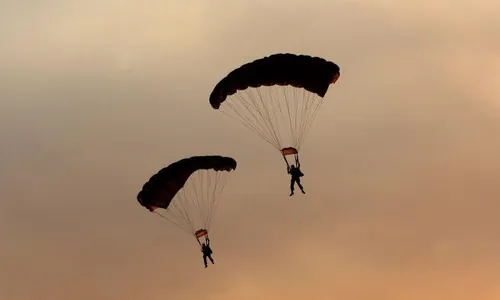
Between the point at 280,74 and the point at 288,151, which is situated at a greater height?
the point at 280,74

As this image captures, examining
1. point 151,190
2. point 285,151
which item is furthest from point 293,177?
point 151,190

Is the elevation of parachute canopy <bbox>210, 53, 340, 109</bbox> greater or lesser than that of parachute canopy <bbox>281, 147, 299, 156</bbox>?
greater

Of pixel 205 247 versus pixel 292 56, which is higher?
pixel 292 56

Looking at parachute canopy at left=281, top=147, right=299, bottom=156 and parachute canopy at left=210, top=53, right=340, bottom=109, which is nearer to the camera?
parachute canopy at left=210, top=53, right=340, bottom=109

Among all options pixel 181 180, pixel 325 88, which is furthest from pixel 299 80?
pixel 181 180

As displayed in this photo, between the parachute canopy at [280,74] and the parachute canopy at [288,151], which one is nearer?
the parachute canopy at [280,74]

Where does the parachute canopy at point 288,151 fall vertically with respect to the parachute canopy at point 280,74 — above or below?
below

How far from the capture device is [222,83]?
8300 centimetres

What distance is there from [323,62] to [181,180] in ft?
29.5

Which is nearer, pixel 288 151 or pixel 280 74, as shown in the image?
pixel 280 74

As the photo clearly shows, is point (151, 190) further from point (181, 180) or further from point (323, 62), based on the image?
point (323, 62)

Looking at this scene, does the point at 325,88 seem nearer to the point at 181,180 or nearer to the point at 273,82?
the point at 273,82

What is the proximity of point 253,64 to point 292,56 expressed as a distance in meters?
1.92

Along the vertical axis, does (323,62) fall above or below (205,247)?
above
